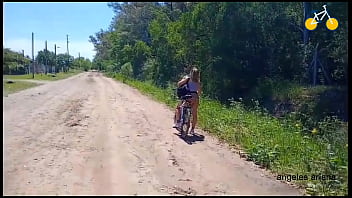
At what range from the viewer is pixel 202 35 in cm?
2127

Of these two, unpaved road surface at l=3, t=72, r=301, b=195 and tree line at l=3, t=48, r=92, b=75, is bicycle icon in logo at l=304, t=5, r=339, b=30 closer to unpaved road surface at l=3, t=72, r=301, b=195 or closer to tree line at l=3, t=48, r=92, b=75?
unpaved road surface at l=3, t=72, r=301, b=195

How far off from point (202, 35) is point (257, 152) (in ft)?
46.8

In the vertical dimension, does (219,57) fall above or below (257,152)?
above

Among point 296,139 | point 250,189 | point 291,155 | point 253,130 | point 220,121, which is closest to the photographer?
point 250,189

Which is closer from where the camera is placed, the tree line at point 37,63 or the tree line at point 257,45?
the tree line at point 257,45

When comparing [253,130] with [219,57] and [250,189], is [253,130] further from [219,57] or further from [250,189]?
[219,57]

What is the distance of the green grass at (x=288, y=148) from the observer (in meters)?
6.04

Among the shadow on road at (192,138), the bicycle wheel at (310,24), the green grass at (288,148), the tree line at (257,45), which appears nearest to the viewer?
the green grass at (288,148)

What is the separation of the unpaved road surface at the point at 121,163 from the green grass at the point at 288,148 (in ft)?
1.01

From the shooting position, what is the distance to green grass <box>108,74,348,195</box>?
6039mm

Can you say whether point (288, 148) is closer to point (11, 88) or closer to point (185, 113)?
point (185, 113)

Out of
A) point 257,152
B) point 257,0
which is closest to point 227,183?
point 257,152

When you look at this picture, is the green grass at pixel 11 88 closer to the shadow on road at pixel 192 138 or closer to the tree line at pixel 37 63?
the tree line at pixel 37 63

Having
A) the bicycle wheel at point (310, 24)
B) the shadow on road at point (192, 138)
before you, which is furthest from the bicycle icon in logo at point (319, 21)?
the shadow on road at point (192, 138)
